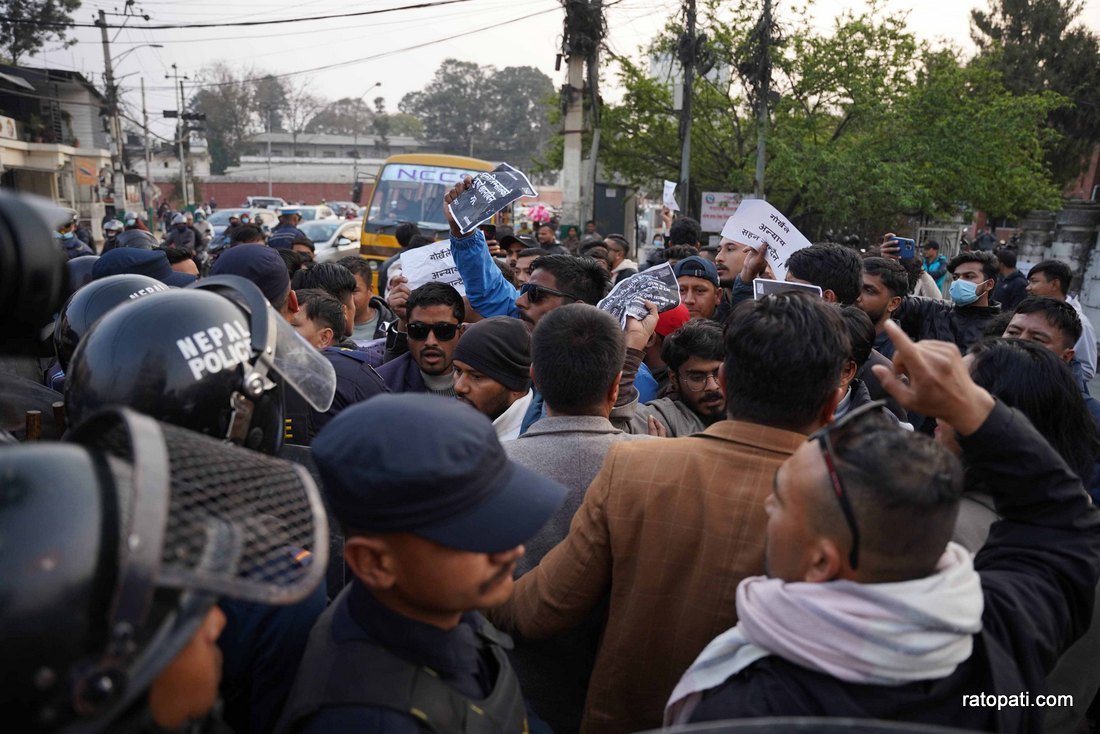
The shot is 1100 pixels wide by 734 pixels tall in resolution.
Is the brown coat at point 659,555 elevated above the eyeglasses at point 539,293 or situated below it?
below

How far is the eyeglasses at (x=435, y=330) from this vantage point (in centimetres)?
393

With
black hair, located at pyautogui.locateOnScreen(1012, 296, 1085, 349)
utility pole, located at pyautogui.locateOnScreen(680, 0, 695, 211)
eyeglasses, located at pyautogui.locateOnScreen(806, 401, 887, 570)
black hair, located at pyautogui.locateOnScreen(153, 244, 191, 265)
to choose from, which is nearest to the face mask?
black hair, located at pyautogui.locateOnScreen(1012, 296, 1085, 349)

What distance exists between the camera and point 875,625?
4.48 feet

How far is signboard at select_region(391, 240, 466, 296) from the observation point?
5.27 meters

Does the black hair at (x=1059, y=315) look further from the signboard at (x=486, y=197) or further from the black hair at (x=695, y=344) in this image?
the signboard at (x=486, y=197)

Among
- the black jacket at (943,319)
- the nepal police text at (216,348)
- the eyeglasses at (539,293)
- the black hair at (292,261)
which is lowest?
the black jacket at (943,319)

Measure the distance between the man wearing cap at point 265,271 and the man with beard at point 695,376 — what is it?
1.52m

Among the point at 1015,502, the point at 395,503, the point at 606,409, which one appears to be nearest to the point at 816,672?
the point at 1015,502

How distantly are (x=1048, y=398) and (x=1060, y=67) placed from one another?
38314mm

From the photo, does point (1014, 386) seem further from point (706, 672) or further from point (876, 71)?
point (876, 71)

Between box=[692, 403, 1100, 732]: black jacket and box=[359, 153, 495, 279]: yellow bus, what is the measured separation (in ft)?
44.4

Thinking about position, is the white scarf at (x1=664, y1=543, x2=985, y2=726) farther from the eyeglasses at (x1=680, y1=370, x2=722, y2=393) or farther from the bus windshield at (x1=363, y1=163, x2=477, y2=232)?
the bus windshield at (x1=363, y1=163, x2=477, y2=232)

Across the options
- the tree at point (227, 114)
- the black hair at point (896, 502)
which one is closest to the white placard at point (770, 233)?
the black hair at point (896, 502)

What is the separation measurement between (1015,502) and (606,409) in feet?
3.73
